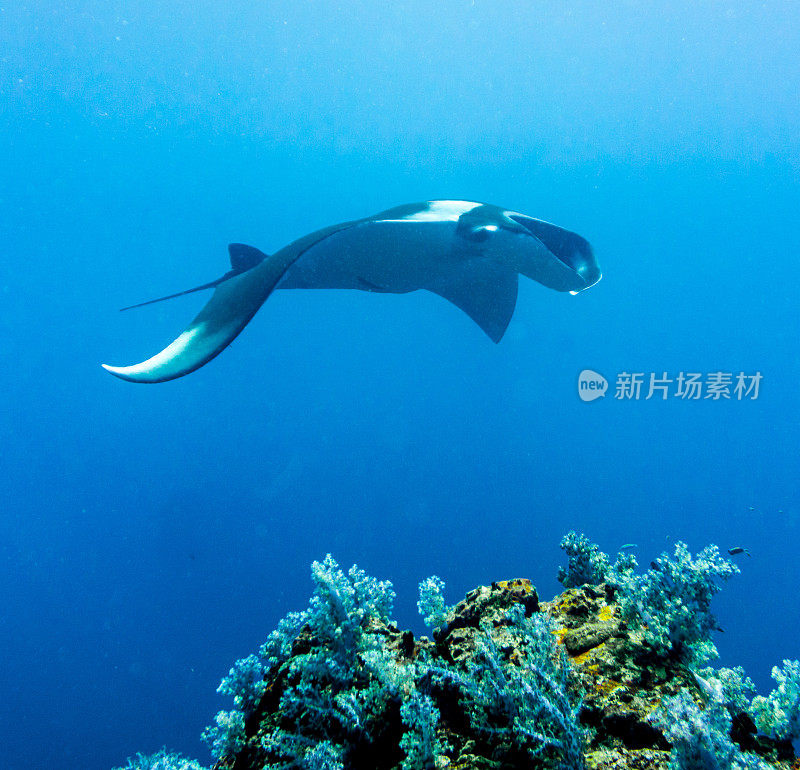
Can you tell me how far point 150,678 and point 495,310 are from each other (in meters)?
27.5

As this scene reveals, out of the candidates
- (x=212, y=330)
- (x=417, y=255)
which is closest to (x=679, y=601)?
(x=212, y=330)

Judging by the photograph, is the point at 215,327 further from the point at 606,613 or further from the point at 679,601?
the point at 679,601

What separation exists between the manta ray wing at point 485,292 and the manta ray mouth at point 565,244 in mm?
951

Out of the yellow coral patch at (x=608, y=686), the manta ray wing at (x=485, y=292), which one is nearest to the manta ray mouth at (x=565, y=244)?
the manta ray wing at (x=485, y=292)

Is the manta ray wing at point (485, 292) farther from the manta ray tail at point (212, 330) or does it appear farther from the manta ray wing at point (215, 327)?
the manta ray tail at point (212, 330)

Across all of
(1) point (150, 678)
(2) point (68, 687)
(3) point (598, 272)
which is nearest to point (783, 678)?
(3) point (598, 272)

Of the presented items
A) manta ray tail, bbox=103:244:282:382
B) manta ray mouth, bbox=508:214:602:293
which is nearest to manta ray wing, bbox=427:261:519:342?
manta ray mouth, bbox=508:214:602:293

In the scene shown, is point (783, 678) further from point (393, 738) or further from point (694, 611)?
point (393, 738)

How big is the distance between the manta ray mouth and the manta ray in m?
0.01

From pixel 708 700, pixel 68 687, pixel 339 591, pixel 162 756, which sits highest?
pixel 339 591

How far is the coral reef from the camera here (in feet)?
6.86

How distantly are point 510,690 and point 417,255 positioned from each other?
5235 mm

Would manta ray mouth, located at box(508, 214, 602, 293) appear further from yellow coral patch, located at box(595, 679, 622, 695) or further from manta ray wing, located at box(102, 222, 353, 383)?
yellow coral patch, located at box(595, 679, 622, 695)

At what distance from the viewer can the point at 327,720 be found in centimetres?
252
